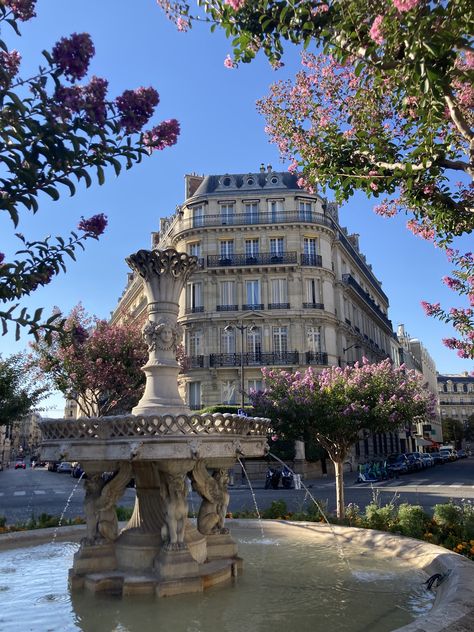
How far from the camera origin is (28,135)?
3695 millimetres

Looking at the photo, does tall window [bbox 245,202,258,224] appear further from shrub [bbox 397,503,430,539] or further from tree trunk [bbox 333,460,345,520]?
shrub [bbox 397,503,430,539]

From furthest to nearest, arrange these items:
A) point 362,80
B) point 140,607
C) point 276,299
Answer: point 276,299
point 362,80
point 140,607

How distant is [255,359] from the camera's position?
36812 millimetres

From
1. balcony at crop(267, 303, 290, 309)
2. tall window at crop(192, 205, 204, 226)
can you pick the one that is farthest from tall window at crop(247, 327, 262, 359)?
tall window at crop(192, 205, 204, 226)

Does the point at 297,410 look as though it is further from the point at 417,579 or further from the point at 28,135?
the point at 28,135

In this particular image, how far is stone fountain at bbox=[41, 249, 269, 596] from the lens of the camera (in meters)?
5.96

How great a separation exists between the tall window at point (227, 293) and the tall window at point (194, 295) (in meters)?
1.52

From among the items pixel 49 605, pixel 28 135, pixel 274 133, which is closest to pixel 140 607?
pixel 49 605

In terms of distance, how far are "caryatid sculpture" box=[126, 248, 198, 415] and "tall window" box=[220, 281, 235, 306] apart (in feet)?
102

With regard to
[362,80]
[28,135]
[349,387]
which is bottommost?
[349,387]

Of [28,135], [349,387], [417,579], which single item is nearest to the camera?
[28,135]

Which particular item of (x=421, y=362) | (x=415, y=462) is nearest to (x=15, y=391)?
(x=415, y=462)

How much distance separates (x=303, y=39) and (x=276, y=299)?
32.3m

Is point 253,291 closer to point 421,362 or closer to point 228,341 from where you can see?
point 228,341
